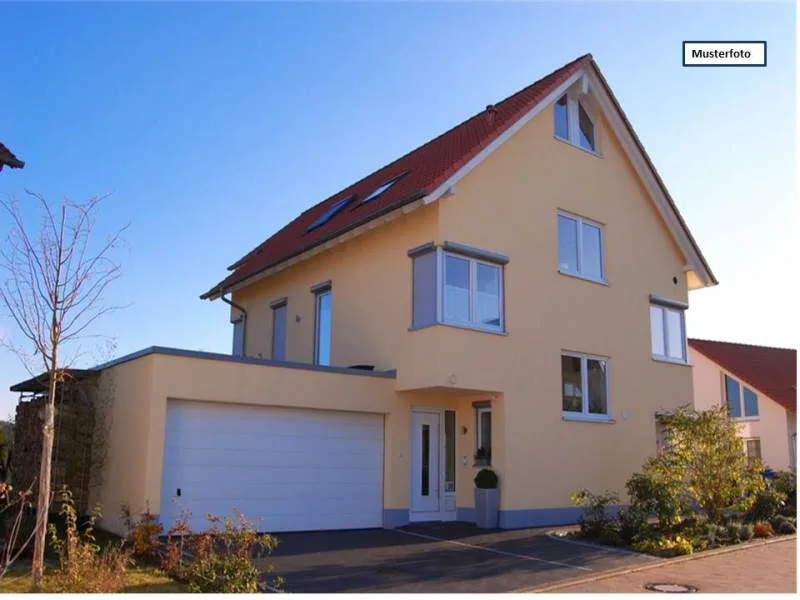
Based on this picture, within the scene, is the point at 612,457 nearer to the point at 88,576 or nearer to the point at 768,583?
the point at 768,583

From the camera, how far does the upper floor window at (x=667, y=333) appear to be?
1989cm

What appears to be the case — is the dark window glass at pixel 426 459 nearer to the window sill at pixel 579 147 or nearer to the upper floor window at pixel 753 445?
the window sill at pixel 579 147

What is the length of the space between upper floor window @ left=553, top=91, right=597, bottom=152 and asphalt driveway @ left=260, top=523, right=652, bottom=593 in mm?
9034

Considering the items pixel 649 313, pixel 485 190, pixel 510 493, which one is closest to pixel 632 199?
pixel 649 313

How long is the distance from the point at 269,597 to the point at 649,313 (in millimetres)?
13647

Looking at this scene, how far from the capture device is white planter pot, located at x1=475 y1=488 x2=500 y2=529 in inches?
610

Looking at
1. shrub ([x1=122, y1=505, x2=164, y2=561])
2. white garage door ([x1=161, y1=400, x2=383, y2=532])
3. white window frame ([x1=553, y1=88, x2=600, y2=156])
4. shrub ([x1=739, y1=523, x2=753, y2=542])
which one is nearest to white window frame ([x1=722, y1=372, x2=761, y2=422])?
white window frame ([x1=553, y1=88, x2=600, y2=156])

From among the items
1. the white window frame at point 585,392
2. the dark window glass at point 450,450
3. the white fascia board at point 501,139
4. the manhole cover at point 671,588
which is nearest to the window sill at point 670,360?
the white window frame at point 585,392

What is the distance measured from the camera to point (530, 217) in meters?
17.2

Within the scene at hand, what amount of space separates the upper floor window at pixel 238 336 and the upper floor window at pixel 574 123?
1066 centimetres

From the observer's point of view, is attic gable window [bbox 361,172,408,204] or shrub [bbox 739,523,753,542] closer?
shrub [bbox 739,523,753,542]

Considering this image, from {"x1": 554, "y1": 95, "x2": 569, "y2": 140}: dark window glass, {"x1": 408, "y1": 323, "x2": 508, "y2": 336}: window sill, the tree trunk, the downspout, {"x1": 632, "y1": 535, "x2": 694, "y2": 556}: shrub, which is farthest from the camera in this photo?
the downspout

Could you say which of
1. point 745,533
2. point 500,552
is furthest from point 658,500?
point 500,552

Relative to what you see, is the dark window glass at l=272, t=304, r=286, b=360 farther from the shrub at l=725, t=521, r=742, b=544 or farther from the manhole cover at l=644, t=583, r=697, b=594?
the manhole cover at l=644, t=583, r=697, b=594
